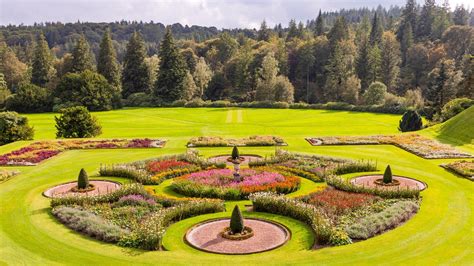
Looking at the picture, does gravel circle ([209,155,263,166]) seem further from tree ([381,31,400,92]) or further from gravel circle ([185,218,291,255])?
tree ([381,31,400,92])

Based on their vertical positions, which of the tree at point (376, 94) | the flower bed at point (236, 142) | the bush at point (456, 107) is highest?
the tree at point (376, 94)

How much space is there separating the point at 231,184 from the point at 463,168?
1909cm

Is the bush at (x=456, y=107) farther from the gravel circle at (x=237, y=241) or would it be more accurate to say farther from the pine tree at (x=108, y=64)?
the pine tree at (x=108, y=64)

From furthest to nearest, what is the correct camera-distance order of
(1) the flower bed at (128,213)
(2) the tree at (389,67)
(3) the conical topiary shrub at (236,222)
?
1. (2) the tree at (389,67)
2. (3) the conical topiary shrub at (236,222)
3. (1) the flower bed at (128,213)

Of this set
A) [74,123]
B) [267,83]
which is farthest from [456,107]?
[267,83]

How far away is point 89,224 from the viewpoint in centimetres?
2195

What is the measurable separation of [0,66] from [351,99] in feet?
353

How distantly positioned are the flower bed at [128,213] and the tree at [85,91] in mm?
81412

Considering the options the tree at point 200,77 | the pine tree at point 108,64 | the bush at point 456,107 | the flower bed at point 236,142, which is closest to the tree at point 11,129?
the flower bed at point 236,142

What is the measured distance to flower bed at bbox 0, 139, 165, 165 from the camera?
39.5 m

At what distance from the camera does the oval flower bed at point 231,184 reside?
2792 centimetres

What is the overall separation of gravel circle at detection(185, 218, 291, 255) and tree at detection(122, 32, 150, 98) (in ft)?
332

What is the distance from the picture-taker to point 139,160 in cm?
3962

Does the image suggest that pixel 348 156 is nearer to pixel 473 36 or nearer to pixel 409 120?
pixel 409 120
